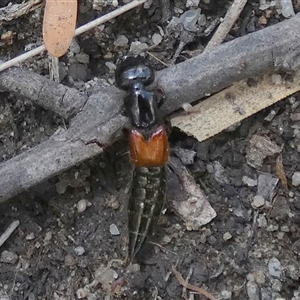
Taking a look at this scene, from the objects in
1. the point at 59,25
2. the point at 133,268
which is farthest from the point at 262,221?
the point at 59,25

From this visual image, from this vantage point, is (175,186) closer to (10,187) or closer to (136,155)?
(136,155)

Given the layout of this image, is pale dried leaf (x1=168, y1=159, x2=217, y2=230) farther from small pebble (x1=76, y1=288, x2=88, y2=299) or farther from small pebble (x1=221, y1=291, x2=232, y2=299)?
small pebble (x1=76, y1=288, x2=88, y2=299)

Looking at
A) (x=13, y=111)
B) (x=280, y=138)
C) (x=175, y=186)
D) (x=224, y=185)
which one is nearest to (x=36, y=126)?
(x=13, y=111)

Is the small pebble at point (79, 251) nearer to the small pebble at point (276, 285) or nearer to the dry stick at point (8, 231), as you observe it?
the dry stick at point (8, 231)

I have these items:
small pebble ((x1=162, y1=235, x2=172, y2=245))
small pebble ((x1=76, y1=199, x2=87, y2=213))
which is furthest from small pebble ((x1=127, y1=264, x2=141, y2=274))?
small pebble ((x1=76, y1=199, x2=87, y2=213))

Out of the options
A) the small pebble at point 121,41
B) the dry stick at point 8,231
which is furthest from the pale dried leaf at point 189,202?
the dry stick at point 8,231

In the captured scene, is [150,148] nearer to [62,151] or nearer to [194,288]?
[62,151]
